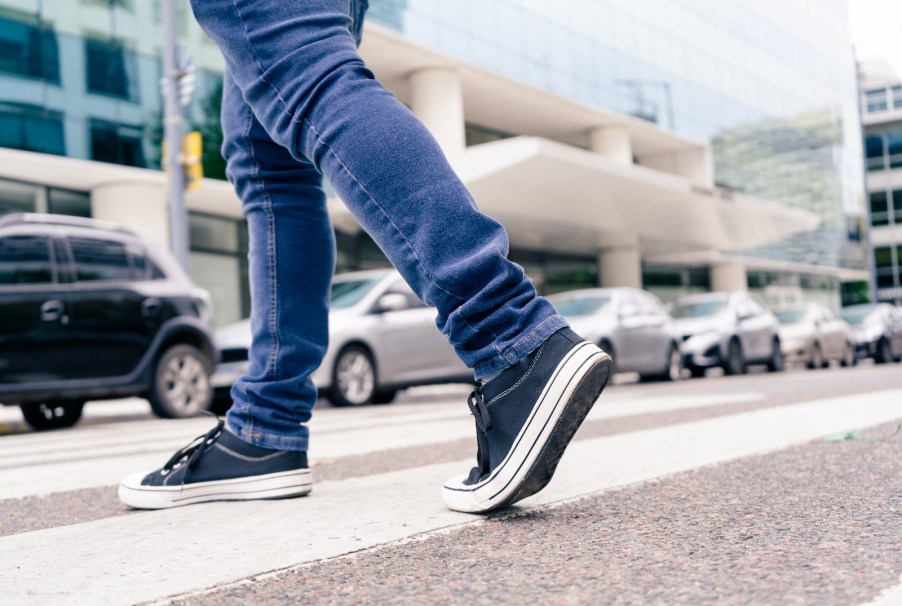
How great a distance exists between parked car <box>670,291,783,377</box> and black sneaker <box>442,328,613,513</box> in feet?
47.4

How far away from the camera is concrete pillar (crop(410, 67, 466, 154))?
953 inches

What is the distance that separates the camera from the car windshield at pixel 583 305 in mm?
13609

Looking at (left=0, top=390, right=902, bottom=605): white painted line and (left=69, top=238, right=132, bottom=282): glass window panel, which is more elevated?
(left=69, top=238, right=132, bottom=282): glass window panel

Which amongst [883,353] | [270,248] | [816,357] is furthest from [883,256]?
[270,248]

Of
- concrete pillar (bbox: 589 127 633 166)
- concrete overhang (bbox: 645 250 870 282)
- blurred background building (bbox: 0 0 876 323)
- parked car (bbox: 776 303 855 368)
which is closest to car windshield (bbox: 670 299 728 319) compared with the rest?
Answer: parked car (bbox: 776 303 855 368)

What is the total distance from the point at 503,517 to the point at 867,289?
62506 millimetres

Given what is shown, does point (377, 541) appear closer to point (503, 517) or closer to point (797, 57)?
point (503, 517)

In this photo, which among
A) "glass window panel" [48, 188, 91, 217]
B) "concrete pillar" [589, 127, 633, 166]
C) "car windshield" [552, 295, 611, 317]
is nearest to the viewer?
"car windshield" [552, 295, 611, 317]

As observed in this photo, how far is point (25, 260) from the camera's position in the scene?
742 cm

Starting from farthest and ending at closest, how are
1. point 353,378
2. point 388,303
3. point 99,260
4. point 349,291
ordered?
point 349,291 < point 388,303 < point 353,378 < point 99,260

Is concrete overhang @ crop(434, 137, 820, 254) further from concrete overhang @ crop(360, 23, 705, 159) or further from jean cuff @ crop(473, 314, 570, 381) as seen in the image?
jean cuff @ crop(473, 314, 570, 381)

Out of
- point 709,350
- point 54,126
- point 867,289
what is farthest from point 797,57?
point 54,126

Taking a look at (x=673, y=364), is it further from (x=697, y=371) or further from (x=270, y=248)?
(x=270, y=248)

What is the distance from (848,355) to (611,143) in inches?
486
